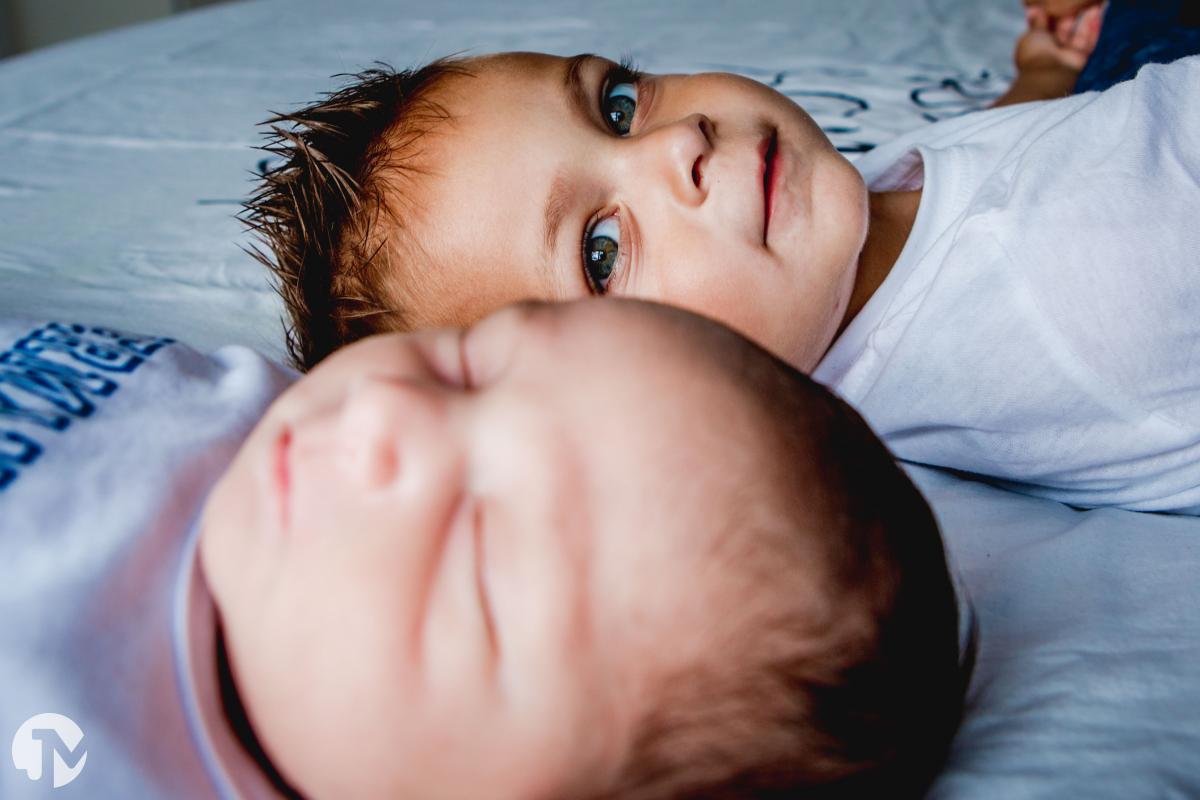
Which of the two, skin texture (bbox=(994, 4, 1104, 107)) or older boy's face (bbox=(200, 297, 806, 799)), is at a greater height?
skin texture (bbox=(994, 4, 1104, 107))

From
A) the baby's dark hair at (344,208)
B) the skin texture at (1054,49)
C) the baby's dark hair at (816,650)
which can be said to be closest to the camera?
the baby's dark hair at (816,650)

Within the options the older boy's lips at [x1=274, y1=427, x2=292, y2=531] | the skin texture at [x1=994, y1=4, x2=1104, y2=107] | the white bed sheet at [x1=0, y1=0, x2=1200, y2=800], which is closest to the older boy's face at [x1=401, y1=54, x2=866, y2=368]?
the white bed sheet at [x1=0, y1=0, x2=1200, y2=800]

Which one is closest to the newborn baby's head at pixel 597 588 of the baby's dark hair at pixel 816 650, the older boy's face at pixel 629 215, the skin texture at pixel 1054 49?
the baby's dark hair at pixel 816 650

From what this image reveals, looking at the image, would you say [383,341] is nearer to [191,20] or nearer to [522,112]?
[522,112]

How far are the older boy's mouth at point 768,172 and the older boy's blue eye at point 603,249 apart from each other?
139mm

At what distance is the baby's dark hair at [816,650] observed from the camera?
1.51 ft

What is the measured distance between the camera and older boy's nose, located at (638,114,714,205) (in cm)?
84

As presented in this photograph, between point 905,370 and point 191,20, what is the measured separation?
2.07 meters

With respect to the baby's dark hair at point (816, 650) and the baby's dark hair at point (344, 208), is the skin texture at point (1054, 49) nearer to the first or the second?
the baby's dark hair at point (344, 208)

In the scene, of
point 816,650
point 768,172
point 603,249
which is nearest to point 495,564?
point 816,650

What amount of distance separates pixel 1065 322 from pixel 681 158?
366 mm

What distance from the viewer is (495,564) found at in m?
0.48

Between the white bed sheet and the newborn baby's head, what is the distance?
0.09m

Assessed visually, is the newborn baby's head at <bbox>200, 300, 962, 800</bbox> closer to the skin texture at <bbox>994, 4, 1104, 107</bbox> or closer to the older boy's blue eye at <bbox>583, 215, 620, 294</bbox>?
the older boy's blue eye at <bbox>583, 215, 620, 294</bbox>
